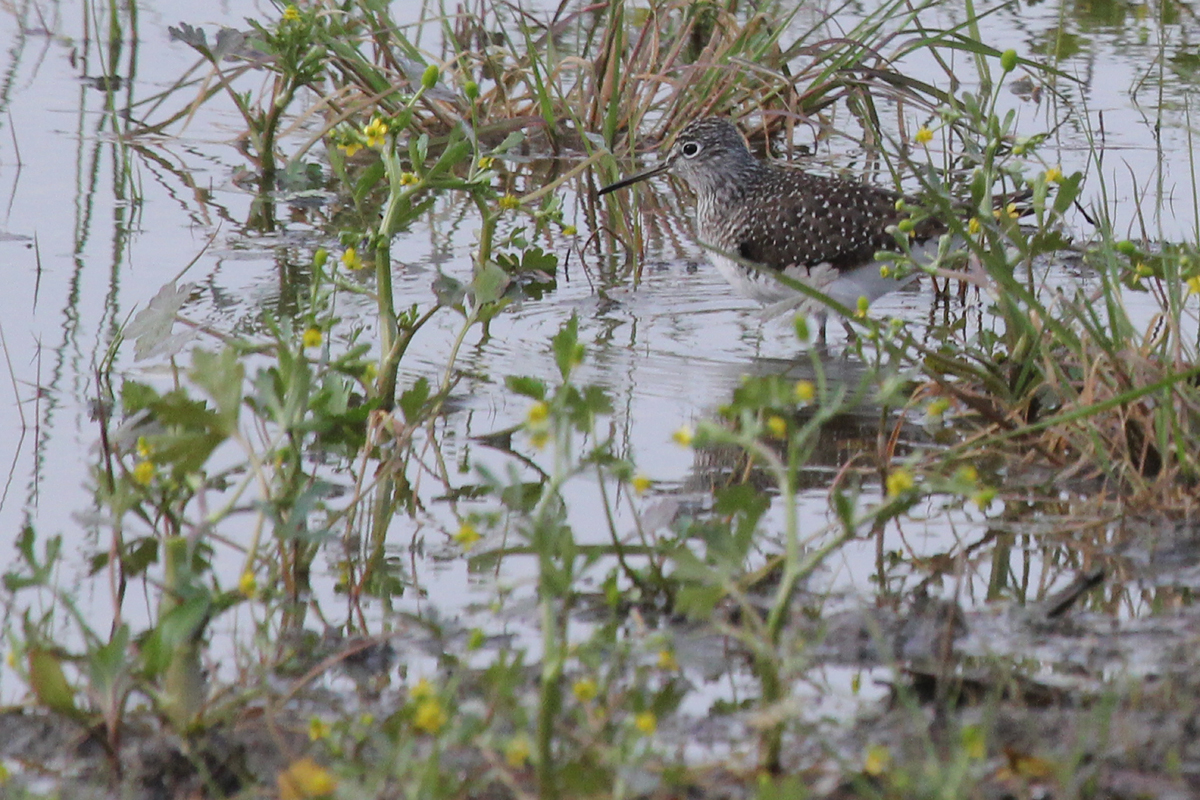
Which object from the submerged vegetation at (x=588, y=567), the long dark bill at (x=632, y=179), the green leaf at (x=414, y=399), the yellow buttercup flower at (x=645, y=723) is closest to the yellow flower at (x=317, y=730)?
the submerged vegetation at (x=588, y=567)

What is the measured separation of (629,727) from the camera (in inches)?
97.4

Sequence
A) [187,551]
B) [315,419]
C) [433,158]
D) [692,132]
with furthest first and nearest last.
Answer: [433,158], [692,132], [315,419], [187,551]

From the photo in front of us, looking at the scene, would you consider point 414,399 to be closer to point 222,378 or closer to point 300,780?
point 222,378

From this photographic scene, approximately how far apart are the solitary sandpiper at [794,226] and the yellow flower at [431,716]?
343cm

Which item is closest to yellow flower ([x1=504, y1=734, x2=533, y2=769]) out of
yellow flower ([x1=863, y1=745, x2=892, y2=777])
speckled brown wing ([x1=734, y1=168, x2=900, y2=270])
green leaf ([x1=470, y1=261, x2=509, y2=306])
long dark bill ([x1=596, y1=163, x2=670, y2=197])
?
yellow flower ([x1=863, y1=745, x2=892, y2=777])

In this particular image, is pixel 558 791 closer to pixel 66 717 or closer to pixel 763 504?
pixel 763 504

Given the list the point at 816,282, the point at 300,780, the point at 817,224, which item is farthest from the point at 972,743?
the point at 817,224

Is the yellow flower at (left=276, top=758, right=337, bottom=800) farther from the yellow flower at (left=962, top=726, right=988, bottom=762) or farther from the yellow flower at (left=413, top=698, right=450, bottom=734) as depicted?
the yellow flower at (left=962, top=726, right=988, bottom=762)

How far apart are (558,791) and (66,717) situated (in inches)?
35.2

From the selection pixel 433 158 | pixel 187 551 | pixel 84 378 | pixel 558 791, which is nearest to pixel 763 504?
pixel 558 791

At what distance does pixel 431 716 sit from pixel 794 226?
4109mm

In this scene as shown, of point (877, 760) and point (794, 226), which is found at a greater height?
point (794, 226)

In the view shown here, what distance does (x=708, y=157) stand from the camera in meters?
6.97

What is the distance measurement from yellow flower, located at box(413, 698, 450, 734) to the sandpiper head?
4.51 m
